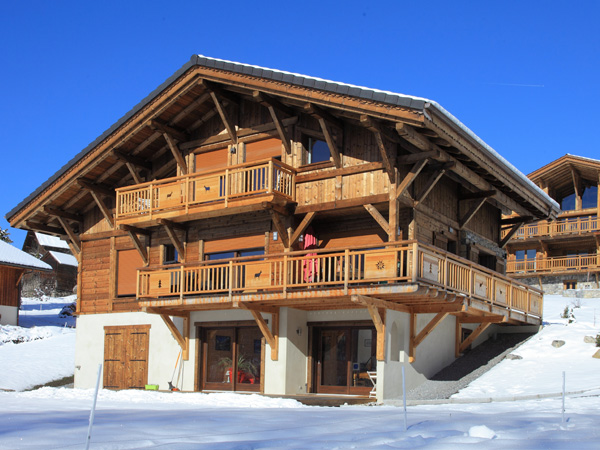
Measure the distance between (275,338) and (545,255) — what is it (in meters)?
27.6

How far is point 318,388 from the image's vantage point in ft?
61.6

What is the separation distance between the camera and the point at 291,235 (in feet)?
61.8

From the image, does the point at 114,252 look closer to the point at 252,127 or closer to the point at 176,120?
the point at 176,120

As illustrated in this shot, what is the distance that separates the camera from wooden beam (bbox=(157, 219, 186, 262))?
20.6 meters

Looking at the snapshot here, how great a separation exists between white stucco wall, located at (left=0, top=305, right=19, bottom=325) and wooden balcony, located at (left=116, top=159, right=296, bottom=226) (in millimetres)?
18170

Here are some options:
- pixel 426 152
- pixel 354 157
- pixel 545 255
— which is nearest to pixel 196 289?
pixel 354 157

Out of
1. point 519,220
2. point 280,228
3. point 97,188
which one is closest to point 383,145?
point 280,228

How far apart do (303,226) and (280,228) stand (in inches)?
23.6

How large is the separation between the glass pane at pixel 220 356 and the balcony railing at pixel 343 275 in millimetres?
1286

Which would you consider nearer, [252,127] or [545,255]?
[252,127]

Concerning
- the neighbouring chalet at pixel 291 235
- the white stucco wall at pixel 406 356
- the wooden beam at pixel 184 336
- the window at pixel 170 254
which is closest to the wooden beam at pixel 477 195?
the neighbouring chalet at pixel 291 235

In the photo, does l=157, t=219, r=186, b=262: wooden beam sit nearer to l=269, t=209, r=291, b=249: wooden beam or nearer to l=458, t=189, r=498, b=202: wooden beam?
l=269, t=209, r=291, b=249: wooden beam

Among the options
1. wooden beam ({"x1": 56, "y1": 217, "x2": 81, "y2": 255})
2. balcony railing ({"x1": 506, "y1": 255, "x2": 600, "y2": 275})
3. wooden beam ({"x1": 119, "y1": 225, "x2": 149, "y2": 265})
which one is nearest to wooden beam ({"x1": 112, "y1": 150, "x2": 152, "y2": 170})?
wooden beam ({"x1": 119, "y1": 225, "x2": 149, "y2": 265})

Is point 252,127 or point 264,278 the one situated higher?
point 252,127
